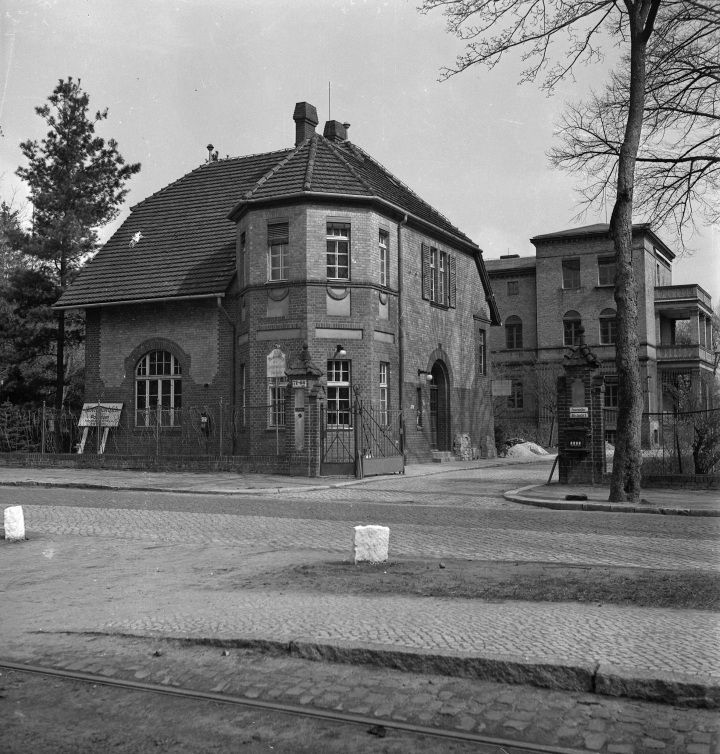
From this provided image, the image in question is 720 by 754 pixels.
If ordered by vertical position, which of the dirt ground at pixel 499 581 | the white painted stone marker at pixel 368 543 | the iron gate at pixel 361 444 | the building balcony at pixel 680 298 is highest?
the building balcony at pixel 680 298

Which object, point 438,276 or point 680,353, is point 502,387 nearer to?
point 680,353

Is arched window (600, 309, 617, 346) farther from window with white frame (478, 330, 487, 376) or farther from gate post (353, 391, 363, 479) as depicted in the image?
gate post (353, 391, 363, 479)

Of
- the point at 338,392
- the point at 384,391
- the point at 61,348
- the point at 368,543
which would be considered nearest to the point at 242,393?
the point at 338,392

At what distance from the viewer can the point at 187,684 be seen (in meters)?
5.40

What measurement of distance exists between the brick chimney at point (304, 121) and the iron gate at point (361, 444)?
36.1 feet

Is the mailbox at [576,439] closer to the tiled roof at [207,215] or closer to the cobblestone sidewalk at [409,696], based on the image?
the tiled roof at [207,215]

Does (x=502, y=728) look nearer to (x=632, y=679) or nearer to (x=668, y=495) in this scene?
(x=632, y=679)

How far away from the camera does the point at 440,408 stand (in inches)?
1236

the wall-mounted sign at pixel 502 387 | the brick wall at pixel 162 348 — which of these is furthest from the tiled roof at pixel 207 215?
the wall-mounted sign at pixel 502 387

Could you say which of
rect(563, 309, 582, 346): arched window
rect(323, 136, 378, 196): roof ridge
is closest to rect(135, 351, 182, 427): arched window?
rect(323, 136, 378, 196): roof ridge

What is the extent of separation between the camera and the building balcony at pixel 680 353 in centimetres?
5369

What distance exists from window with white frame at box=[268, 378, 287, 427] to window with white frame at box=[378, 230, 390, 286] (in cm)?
470

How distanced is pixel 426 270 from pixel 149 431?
35.9 feet

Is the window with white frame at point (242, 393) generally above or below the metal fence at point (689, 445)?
above
